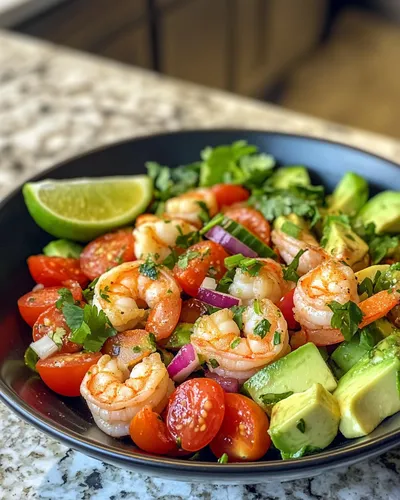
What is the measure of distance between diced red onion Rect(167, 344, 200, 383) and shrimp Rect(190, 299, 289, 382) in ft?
0.05

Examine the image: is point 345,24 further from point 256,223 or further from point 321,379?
point 321,379

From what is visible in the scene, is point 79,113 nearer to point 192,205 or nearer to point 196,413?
point 192,205

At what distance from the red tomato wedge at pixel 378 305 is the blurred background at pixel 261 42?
6.92 ft

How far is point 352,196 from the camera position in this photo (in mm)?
1298

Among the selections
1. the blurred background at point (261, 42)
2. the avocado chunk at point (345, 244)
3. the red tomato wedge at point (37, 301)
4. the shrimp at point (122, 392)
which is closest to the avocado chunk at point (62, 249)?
the red tomato wedge at point (37, 301)

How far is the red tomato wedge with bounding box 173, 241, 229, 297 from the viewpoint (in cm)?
106

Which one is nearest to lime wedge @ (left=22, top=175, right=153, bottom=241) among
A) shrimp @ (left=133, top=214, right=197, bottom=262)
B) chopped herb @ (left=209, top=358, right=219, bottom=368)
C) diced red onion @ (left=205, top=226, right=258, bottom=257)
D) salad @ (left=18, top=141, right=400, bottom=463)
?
salad @ (left=18, top=141, right=400, bottom=463)

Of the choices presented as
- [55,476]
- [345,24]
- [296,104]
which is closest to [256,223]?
[55,476]

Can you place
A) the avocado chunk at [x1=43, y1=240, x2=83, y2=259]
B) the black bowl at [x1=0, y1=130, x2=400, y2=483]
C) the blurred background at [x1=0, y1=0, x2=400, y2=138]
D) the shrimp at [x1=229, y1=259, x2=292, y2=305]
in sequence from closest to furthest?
the black bowl at [x1=0, y1=130, x2=400, y2=483]
the shrimp at [x1=229, y1=259, x2=292, y2=305]
the avocado chunk at [x1=43, y1=240, x2=83, y2=259]
the blurred background at [x1=0, y1=0, x2=400, y2=138]

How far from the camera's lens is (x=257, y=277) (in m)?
1.02

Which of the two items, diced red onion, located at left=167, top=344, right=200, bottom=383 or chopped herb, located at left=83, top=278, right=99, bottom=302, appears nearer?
diced red onion, located at left=167, top=344, right=200, bottom=383

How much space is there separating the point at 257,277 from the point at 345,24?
13.9 ft

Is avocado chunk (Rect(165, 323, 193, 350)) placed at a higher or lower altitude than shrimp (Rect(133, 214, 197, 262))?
lower

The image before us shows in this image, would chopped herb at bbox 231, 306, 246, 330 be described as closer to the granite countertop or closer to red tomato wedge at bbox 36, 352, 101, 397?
red tomato wedge at bbox 36, 352, 101, 397
